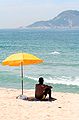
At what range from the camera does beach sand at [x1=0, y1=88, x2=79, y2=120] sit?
10726 millimetres

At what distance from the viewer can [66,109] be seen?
1193 centimetres

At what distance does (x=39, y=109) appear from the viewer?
1181 cm

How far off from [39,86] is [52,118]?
272 centimetres

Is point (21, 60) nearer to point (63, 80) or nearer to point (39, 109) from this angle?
point (39, 109)

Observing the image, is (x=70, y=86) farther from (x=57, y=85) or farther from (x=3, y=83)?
(x=3, y=83)

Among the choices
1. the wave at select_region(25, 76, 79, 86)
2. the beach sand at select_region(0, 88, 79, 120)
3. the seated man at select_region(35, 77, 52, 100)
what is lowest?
the wave at select_region(25, 76, 79, 86)

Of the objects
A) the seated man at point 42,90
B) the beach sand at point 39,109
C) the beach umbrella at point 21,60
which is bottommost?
the beach sand at point 39,109

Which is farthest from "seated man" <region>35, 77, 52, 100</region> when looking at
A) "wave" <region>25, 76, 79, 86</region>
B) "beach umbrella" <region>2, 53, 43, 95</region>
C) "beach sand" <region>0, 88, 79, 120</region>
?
"wave" <region>25, 76, 79, 86</region>

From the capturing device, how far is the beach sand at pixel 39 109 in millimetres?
10726

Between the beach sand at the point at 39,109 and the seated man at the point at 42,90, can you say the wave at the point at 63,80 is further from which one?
the seated man at the point at 42,90

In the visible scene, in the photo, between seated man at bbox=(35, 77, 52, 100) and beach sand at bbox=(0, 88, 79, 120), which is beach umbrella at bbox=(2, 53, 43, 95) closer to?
seated man at bbox=(35, 77, 52, 100)

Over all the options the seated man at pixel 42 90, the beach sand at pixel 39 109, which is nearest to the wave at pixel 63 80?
the beach sand at pixel 39 109

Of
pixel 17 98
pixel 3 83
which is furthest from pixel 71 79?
pixel 17 98

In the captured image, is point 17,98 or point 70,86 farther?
point 70,86
